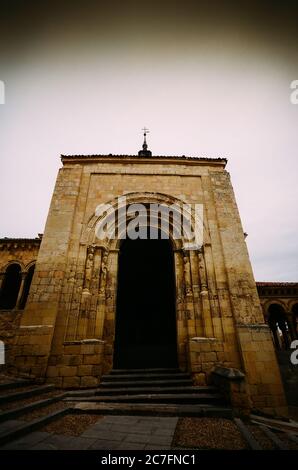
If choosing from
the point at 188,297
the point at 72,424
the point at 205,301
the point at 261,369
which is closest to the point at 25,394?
the point at 72,424

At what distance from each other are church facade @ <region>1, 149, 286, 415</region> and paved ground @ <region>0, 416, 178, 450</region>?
2.08 m

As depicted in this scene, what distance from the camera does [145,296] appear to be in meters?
11.6

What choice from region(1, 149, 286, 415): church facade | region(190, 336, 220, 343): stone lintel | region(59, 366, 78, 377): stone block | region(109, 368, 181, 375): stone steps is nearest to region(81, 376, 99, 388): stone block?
region(1, 149, 286, 415): church facade

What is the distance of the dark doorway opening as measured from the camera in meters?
9.84

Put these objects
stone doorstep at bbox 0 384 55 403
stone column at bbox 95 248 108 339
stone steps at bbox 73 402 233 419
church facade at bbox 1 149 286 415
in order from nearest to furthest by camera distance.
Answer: stone doorstep at bbox 0 384 55 403 < stone steps at bbox 73 402 233 419 < church facade at bbox 1 149 286 415 < stone column at bbox 95 248 108 339

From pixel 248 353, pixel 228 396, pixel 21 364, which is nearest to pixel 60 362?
pixel 21 364

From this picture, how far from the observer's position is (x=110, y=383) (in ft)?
17.7

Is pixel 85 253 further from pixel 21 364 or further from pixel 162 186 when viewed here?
pixel 162 186

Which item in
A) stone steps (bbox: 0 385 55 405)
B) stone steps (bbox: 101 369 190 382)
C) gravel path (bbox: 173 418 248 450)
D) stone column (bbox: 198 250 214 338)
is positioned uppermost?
stone column (bbox: 198 250 214 338)

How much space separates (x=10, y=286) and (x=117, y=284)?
30.0 ft

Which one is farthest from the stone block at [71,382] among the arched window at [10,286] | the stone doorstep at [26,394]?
the arched window at [10,286]

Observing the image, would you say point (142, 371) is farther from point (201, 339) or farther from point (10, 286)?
point (10, 286)

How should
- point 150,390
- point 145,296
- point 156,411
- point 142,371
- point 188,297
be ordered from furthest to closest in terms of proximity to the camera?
point 145,296 → point 188,297 → point 142,371 → point 150,390 → point 156,411

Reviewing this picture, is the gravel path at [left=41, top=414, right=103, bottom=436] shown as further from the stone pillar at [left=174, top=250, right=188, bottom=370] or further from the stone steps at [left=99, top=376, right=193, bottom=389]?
the stone pillar at [left=174, top=250, right=188, bottom=370]
